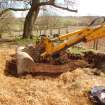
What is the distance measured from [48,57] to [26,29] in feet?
34.4

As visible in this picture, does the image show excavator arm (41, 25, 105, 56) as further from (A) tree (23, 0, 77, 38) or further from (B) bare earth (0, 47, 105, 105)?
(A) tree (23, 0, 77, 38)

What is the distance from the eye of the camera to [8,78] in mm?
9102

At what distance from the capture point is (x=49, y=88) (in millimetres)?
8195

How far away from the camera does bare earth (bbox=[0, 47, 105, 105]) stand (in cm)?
707

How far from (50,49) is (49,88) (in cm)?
212

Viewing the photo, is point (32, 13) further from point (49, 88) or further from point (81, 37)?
point (49, 88)

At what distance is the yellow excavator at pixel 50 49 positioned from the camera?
380 inches

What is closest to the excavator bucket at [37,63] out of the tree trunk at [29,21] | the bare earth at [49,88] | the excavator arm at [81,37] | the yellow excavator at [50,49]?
the yellow excavator at [50,49]

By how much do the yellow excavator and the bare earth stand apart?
1.06 ft

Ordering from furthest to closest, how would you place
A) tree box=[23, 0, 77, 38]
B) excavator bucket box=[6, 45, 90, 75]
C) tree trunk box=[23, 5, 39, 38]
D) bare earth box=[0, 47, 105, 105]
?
tree trunk box=[23, 5, 39, 38], tree box=[23, 0, 77, 38], excavator bucket box=[6, 45, 90, 75], bare earth box=[0, 47, 105, 105]

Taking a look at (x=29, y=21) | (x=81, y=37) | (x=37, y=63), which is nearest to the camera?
(x=37, y=63)

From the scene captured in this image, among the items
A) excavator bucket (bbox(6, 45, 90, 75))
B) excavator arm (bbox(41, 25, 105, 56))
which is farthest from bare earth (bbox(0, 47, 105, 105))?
excavator arm (bbox(41, 25, 105, 56))

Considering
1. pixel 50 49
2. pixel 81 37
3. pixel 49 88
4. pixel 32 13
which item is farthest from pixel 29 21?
pixel 49 88

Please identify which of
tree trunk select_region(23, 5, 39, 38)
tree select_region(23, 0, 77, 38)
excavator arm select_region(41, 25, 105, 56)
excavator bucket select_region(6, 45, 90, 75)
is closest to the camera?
excavator bucket select_region(6, 45, 90, 75)
